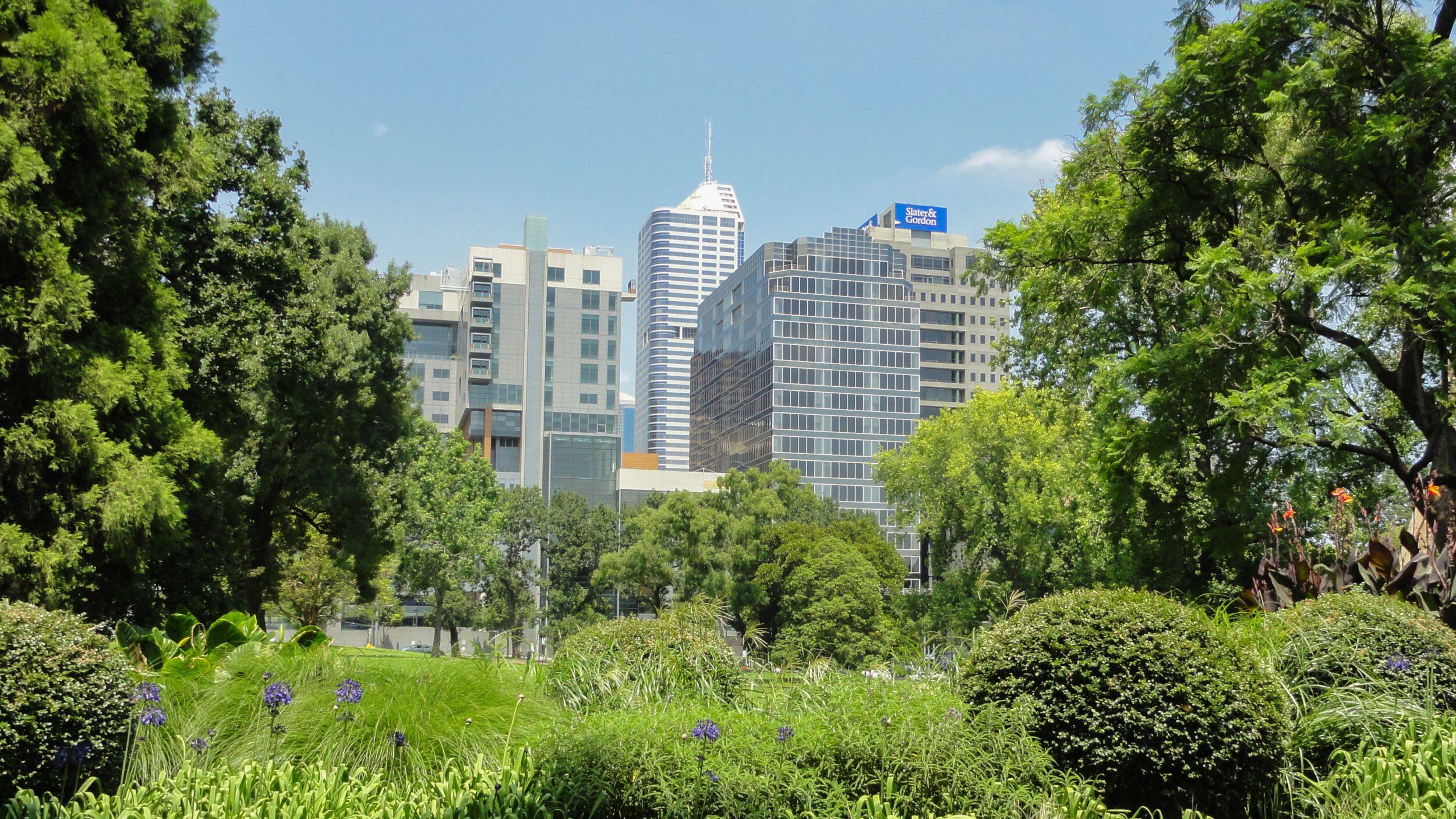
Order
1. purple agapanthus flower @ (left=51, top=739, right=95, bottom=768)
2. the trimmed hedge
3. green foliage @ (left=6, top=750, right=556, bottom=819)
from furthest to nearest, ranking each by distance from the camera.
Answer: the trimmed hedge, purple agapanthus flower @ (left=51, top=739, right=95, bottom=768), green foliage @ (left=6, top=750, right=556, bottom=819)

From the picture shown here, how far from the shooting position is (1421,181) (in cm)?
1312

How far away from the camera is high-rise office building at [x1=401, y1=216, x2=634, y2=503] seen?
10031 cm

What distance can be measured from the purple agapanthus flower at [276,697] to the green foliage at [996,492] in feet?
88.4

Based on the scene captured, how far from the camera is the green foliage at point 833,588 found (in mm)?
41875

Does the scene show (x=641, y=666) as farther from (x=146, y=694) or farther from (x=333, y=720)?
(x=146, y=694)

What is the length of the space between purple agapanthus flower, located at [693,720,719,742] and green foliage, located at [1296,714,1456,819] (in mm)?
3443

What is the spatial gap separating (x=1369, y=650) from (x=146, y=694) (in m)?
7.98

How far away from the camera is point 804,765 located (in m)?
5.42

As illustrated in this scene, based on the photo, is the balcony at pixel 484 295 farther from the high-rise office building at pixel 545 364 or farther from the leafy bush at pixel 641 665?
the leafy bush at pixel 641 665

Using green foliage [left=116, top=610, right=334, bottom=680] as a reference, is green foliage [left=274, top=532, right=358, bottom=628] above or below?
below

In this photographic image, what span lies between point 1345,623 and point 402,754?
21.5ft

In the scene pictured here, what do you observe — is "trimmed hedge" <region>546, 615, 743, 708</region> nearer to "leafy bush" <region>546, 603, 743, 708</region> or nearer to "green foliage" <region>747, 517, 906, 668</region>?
"leafy bush" <region>546, 603, 743, 708</region>

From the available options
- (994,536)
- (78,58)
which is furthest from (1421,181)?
(994,536)

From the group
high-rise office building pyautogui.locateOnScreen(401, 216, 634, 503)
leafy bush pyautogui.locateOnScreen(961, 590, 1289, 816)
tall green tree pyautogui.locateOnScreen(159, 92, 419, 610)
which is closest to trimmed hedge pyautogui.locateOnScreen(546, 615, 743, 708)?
leafy bush pyautogui.locateOnScreen(961, 590, 1289, 816)
